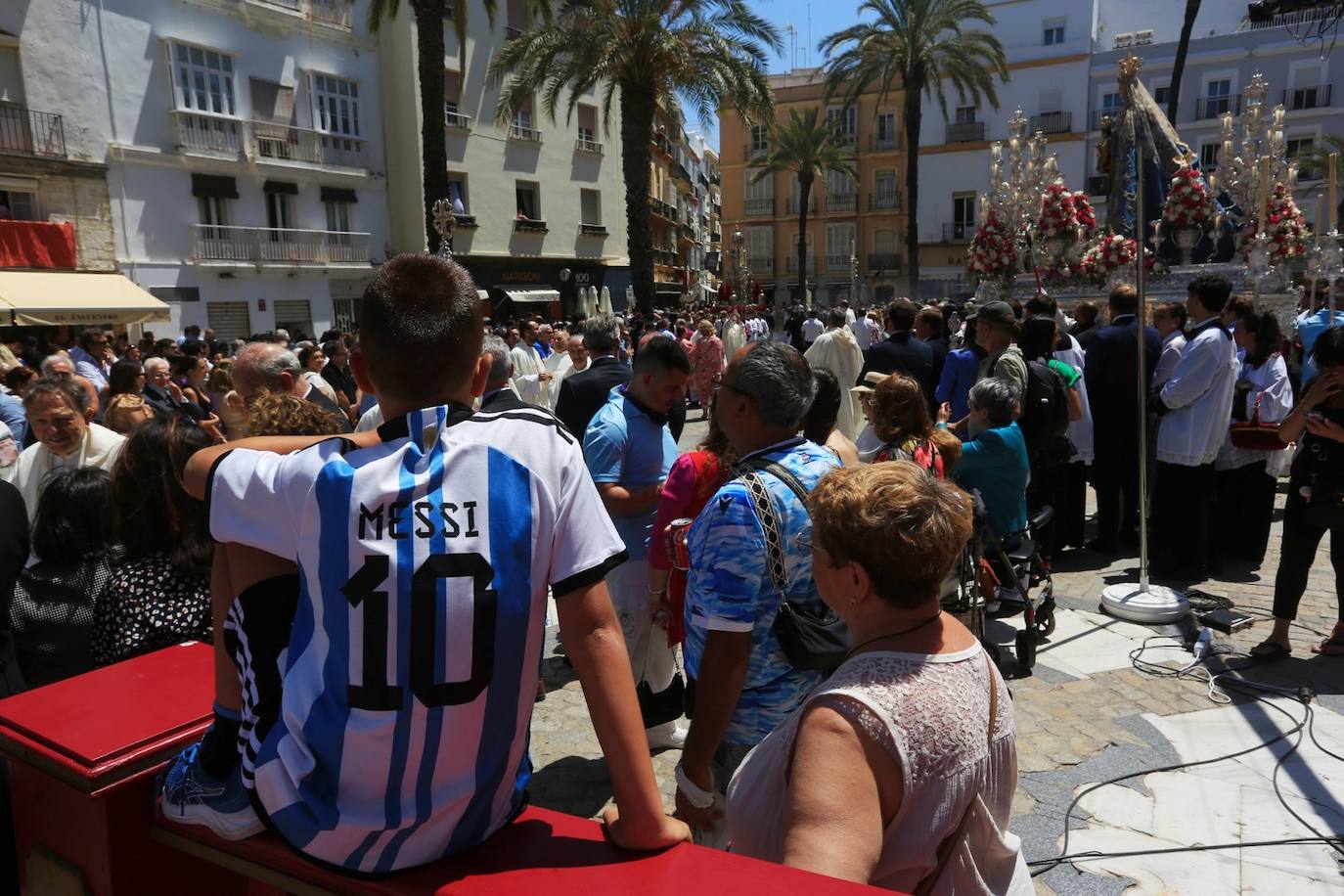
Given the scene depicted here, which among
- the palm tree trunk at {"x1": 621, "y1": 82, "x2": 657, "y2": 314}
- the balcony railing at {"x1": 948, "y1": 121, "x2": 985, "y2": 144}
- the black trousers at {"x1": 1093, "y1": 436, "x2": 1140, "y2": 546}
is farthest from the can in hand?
the balcony railing at {"x1": 948, "y1": 121, "x2": 985, "y2": 144}

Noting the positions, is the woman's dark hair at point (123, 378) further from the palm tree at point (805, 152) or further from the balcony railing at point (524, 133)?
the palm tree at point (805, 152)

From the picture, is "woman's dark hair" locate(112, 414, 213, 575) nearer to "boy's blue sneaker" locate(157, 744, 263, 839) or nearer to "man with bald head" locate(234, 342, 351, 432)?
"boy's blue sneaker" locate(157, 744, 263, 839)

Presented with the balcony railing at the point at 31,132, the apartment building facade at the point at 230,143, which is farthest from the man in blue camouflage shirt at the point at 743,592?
the balcony railing at the point at 31,132

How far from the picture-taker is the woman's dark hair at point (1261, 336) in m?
6.62

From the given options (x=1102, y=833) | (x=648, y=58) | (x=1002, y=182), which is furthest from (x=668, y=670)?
(x=648, y=58)

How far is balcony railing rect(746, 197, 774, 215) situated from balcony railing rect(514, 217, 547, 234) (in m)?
Answer: 23.7

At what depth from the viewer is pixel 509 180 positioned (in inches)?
1155

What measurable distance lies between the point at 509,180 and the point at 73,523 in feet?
93.1

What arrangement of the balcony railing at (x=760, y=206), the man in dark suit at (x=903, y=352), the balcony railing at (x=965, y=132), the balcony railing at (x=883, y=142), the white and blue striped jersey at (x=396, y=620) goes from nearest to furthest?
the white and blue striped jersey at (x=396, y=620), the man in dark suit at (x=903, y=352), the balcony railing at (x=965, y=132), the balcony railing at (x=883, y=142), the balcony railing at (x=760, y=206)

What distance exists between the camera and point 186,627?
8.41ft

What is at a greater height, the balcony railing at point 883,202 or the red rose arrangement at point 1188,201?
the balcony railing at point 883,202

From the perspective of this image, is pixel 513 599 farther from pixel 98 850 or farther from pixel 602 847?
pixel 98 850

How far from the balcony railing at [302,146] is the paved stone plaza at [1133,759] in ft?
73.8

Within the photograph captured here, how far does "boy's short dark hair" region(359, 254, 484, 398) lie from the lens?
1380mm
